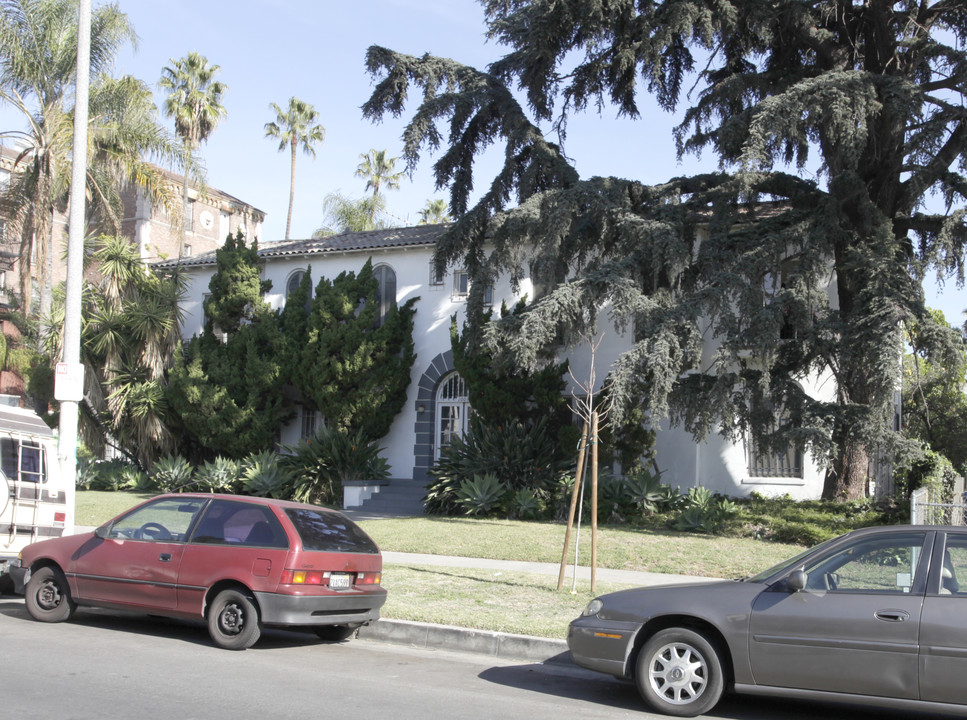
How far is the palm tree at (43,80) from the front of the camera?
946 inches

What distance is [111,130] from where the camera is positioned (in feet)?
81.8

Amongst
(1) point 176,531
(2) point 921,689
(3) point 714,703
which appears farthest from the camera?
(1) point 176,531

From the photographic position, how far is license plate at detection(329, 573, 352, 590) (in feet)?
28.6

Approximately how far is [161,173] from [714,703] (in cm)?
2363

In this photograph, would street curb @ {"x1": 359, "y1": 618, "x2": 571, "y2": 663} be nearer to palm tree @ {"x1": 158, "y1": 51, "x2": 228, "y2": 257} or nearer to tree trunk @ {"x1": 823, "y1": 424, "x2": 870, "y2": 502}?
tree trunk @ {"x1": 823, "y1": 424, "x2": 870, "y2": 502}

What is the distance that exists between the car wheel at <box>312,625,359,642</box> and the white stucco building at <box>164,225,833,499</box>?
1272 centimetres

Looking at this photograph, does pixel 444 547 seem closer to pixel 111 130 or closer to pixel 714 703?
pixel 714 703

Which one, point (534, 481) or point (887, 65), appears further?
point (534, 481)

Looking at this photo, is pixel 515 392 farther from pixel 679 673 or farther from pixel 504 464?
pixel 679 673

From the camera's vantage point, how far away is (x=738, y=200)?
18.5m

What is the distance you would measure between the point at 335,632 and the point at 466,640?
143 centimetres

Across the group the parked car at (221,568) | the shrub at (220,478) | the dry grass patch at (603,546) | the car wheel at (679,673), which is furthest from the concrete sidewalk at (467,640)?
the shrub at (220,478)

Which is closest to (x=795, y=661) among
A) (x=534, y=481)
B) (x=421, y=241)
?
(x=534, y=481)

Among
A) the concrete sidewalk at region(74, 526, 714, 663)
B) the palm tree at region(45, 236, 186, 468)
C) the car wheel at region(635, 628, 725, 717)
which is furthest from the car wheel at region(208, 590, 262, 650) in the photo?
the palm tree at region(45, 236, 186, 468)
